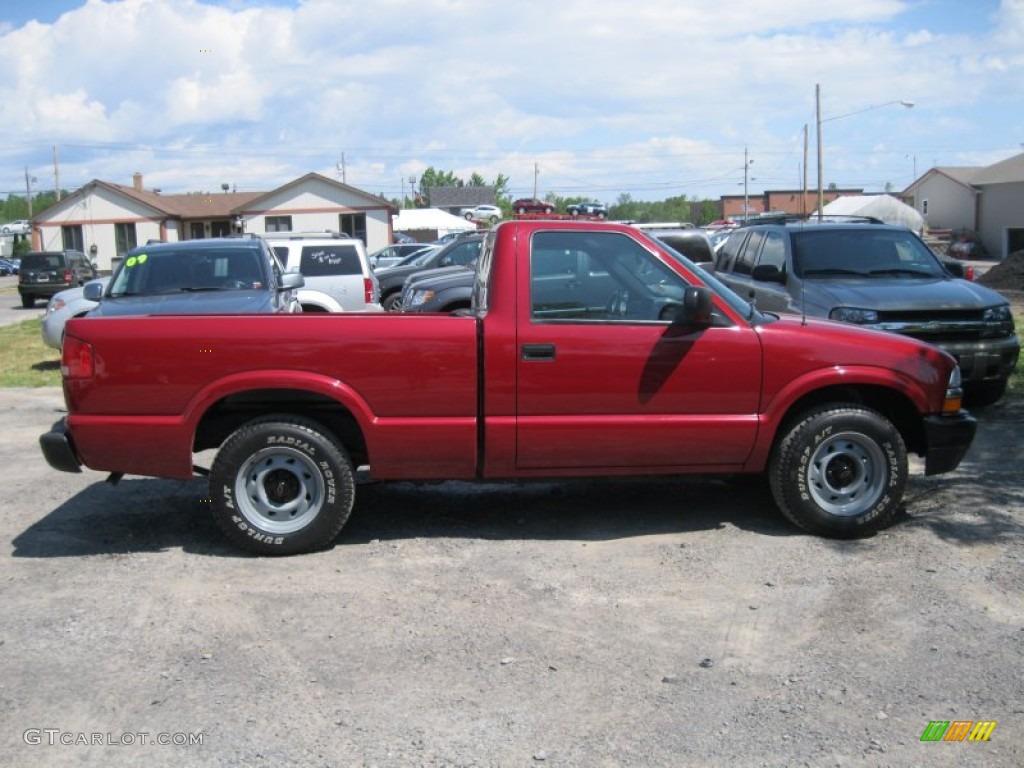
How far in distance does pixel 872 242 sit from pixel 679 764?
8.13m

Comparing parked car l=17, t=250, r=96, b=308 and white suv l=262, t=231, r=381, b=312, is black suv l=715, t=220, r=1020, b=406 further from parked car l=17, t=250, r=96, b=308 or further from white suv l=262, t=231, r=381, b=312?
parked car l=17, t=250, r=96, b=308

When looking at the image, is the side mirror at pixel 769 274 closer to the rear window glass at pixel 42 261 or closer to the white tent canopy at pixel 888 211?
the rear window glass at pixel 42 261

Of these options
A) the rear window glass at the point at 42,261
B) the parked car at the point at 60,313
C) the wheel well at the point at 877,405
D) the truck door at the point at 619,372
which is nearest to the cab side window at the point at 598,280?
the truck door at the point at 619,372

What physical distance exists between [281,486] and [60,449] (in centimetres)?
126

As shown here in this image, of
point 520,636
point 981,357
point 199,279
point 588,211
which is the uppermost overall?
point 588,211

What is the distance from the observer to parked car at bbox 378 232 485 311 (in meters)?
18.5

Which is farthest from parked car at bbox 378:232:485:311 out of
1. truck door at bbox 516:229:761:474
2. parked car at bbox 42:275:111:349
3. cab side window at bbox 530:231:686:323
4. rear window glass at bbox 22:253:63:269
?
rear window glass at bbox 22:253:63:269

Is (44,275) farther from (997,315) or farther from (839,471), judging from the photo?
(839,471)

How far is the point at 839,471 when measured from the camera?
609 centimetres

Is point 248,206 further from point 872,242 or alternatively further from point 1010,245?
point 872,242

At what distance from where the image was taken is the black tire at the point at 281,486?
5.73m

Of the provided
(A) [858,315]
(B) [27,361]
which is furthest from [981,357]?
(B) [27,361]

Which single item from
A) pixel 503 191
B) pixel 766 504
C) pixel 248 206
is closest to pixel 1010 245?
pixel 248 206

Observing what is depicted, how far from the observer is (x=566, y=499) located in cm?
704
